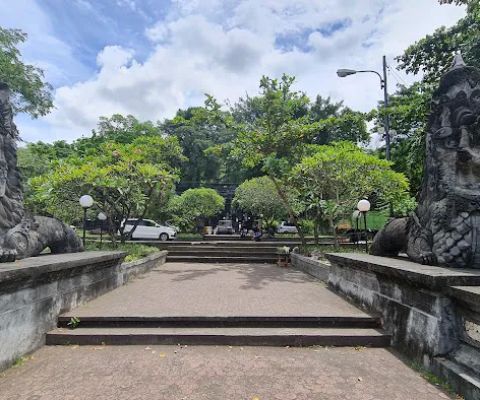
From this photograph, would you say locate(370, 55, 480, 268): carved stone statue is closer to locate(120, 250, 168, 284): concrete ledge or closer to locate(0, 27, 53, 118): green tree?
locate(120, 250, 168, 284): concrete ledge

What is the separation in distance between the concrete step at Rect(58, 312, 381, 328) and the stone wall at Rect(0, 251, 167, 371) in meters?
0.35

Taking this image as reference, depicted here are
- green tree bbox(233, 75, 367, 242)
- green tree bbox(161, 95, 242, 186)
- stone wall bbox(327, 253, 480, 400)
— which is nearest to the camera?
stone wall bbox(327, 253, 480, 400)

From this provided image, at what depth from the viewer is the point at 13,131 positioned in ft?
14.7

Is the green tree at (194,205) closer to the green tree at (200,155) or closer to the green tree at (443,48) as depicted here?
the green tree at (200,155)

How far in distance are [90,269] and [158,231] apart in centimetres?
1673

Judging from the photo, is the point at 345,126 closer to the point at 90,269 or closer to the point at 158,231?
the point at 90,269

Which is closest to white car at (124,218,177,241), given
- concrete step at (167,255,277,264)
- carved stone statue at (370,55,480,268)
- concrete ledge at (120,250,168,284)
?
concrete step at (167,255,277,264)

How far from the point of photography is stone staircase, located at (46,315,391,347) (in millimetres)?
3984

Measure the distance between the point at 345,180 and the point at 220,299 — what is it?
6169 millimetres

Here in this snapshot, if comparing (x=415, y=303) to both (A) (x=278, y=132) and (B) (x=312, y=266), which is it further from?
(A) (x=278, y=132)

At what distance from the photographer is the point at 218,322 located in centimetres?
437

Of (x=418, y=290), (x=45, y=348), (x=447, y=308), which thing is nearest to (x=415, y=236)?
(x=418, y=290)

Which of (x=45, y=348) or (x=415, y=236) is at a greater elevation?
(x=415, y=236)

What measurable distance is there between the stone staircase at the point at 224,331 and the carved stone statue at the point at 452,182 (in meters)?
1.18
